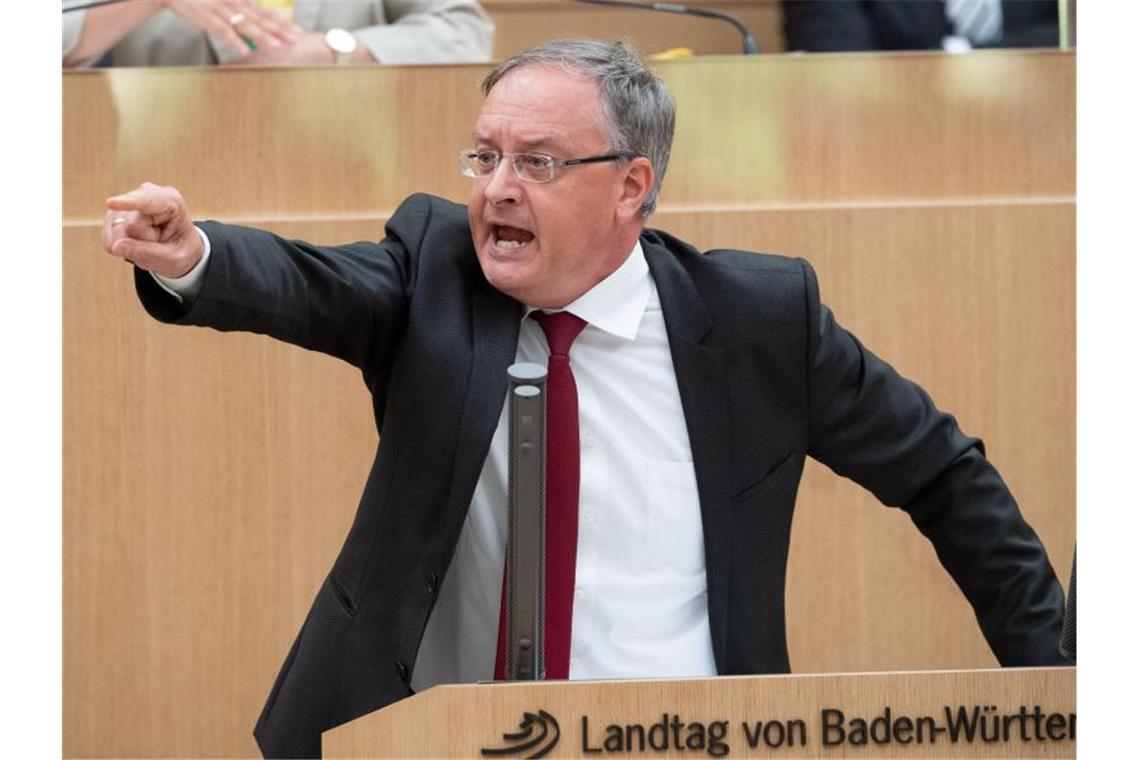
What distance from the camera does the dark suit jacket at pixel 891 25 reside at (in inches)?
144

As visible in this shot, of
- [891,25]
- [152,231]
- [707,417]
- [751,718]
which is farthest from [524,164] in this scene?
[891,25]

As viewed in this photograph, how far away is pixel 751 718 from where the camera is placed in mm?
1605

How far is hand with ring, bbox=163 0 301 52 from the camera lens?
3293mm

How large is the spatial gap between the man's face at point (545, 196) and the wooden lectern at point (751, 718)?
66 cm

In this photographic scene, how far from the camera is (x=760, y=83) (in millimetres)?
3215

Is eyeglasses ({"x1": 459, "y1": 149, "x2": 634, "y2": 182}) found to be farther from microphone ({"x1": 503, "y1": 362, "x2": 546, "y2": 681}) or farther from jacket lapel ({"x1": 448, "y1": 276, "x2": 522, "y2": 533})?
microphone ({"x1": 503, "y1": 362, "x2": 546, "y2": 681})

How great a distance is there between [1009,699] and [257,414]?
1698 mm

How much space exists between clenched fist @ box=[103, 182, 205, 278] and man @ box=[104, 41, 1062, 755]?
19 cm

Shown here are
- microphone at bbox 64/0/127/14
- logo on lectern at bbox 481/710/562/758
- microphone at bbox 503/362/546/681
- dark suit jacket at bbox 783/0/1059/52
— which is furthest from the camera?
dark suit jacket at bbox 783/0/1059/52

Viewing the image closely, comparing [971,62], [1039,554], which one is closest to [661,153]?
[1039,554]

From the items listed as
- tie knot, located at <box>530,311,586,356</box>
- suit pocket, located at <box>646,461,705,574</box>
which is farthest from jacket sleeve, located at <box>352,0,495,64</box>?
suit pocket, located at <box>646,461,705,574</box>

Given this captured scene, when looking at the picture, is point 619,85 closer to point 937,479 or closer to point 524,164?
point 524,164

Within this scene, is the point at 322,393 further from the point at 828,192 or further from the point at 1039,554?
the point at 1039,554

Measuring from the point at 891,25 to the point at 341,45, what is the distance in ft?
3.78
